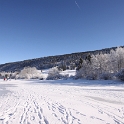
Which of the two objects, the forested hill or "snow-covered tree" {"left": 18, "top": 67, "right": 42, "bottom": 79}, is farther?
the forested hill

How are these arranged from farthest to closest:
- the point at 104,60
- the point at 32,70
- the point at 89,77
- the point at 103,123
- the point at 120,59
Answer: the point at 32,70 → the point at 104,60 → the point at 120,59 → the point at 89,77 → the point at 103,123

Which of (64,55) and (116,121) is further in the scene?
(64,55)

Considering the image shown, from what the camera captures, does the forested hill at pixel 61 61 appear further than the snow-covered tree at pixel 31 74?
Yes

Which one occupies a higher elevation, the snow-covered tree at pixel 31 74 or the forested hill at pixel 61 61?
the forested hill at pixel 61 61

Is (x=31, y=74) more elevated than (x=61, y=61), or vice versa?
(x=61, y=61)

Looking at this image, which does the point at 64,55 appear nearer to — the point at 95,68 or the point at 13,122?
the point at 95,68

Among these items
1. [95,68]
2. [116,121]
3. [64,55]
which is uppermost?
[64,55]

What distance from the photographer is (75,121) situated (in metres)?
5.76

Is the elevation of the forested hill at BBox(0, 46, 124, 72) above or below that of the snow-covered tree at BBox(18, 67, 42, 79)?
above

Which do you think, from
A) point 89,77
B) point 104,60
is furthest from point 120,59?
point 89,77

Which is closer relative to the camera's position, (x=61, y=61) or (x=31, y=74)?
(x=31, y=74)

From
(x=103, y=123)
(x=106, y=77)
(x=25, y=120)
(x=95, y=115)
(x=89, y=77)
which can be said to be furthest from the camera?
(x=89, y=77)

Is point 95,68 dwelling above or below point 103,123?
above

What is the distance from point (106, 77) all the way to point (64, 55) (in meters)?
118
